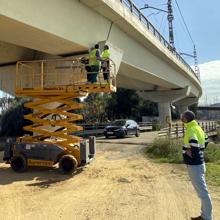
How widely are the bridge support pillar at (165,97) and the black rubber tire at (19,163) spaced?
30333 millimetres

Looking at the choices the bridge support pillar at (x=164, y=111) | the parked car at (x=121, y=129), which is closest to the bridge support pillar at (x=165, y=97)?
the bridge support pillar at (x=164, y=111)

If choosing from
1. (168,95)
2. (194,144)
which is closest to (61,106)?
(194,144)

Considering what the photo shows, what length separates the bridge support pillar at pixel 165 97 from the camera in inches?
1682

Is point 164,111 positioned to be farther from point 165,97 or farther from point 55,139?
point 55,139

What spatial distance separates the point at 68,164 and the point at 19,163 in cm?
184

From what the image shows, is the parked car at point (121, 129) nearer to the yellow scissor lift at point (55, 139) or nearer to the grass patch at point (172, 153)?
the grass patch at point (172, 153)

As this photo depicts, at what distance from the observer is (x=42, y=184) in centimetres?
1042

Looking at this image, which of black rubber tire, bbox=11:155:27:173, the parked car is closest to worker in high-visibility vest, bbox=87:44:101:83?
black rubber tire, bbox=11:155:27:173

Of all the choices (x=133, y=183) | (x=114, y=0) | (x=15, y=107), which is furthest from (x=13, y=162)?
(x=15, y=107)

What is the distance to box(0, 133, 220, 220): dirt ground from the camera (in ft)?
23.7

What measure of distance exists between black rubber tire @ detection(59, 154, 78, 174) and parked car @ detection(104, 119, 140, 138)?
15900 mm

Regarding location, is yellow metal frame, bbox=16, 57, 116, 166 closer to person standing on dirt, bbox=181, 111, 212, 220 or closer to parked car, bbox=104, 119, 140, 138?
person standing on dirt, bbox=181, 111, 212, 220

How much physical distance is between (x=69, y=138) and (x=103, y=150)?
6470 millimetres

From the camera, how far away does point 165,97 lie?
44938 millimetres
